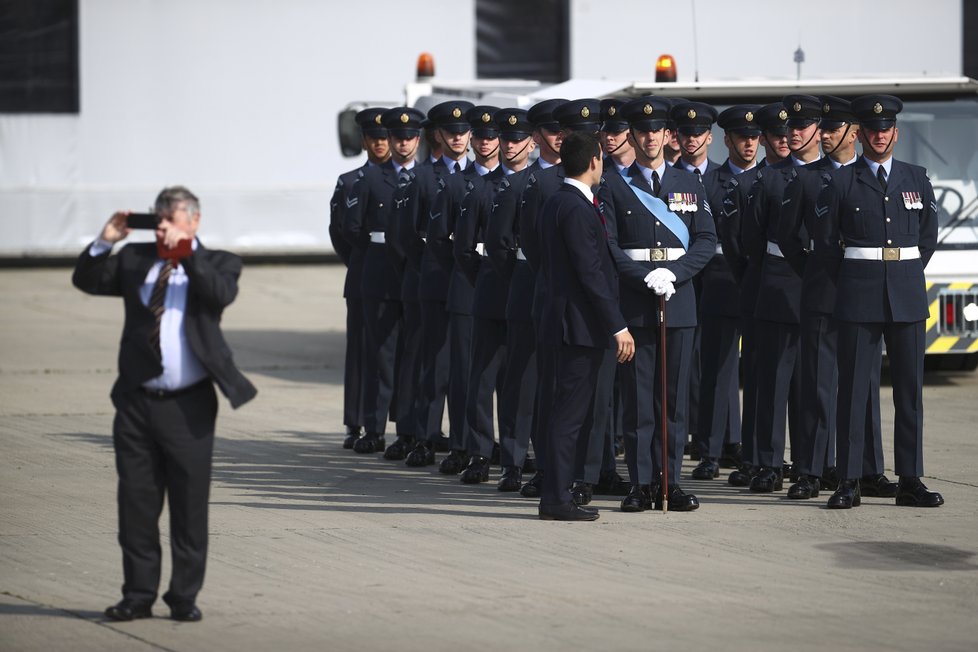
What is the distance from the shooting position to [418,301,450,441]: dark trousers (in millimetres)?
11352

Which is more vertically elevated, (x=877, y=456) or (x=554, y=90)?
(x=554, y=90)

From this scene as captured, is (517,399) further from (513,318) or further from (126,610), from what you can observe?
(126,610)

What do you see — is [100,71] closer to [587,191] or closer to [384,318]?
[384,318]

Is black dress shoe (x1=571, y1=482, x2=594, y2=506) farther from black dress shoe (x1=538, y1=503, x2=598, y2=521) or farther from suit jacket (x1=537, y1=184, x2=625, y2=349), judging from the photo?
suit jacket (x1=537, y1=184, x2=625, y2=349)

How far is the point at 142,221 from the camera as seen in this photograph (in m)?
6.99

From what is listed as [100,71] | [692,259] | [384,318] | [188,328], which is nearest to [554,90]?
[384,318]

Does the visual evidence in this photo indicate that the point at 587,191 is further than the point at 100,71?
No

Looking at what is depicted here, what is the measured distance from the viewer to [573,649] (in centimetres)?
667

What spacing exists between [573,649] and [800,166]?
13.4 ft

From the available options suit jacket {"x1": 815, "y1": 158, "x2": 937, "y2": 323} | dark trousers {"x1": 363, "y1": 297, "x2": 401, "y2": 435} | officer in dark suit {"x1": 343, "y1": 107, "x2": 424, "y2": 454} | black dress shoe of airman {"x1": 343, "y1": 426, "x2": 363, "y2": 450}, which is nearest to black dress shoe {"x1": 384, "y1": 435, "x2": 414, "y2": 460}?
officer in dark suit {"x1": 343, "y1": 107, "x2": 424, "y2": 454}

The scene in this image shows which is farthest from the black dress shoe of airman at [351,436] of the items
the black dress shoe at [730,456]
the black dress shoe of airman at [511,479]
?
the black dress shoe at [730,456]

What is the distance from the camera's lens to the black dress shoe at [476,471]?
10602 millimetres

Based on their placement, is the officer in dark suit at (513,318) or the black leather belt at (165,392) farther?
the officer in dark suit at (513,318)

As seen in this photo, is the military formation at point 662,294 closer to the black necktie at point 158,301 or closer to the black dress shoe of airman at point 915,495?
the black dress shoe of airman at point 915,495
